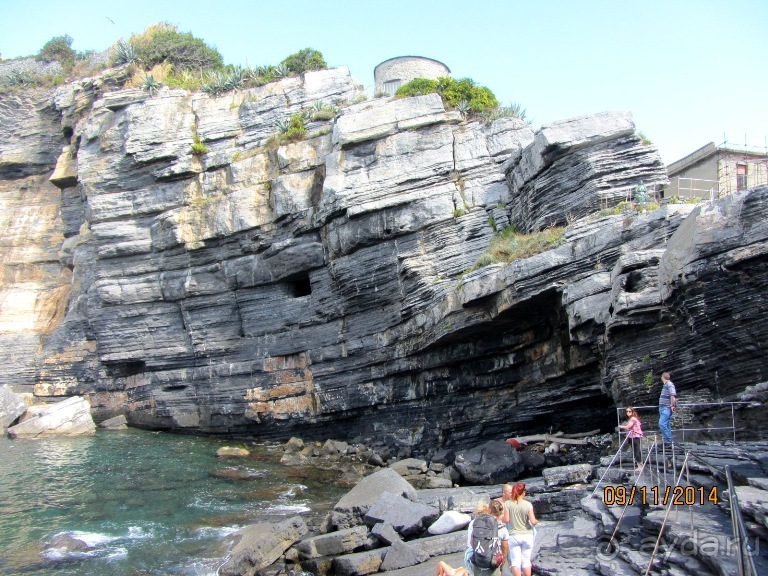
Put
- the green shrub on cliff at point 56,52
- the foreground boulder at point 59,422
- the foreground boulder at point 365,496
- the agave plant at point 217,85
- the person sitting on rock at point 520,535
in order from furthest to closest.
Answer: the green shrub on cliff at point 56,52 < the agave plant at point 217,85 < the foreground boulder at point 59,422 < the foreground boulder at point 365,496 < the person sitting on rock at point 520,535

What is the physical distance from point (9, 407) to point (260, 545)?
763 inches

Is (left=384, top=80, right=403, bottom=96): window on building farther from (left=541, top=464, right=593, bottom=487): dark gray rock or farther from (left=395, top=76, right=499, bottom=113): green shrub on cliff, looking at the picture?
(left=541, top=464, right=593, bottom=487): dark gray rock

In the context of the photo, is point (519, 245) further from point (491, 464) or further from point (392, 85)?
point (392, 85)

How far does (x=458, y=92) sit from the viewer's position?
976 inches

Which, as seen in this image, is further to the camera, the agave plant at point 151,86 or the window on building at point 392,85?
the window on building at point 392,85

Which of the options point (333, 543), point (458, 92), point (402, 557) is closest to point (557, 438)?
point (402, 557)

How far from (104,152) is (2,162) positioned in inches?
429

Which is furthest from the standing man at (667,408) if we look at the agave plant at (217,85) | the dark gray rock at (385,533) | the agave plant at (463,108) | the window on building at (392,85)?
the agave plant at (217,85)

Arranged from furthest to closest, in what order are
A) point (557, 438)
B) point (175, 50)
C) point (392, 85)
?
point (175, 50) < point (392, 85) < point (557, 438)

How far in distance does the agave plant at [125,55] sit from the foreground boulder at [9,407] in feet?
56.6

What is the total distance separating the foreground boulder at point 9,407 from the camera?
26.2 meters

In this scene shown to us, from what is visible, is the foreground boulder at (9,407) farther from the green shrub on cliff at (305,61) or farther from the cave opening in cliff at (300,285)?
the green shrub on cliff at (305,61)

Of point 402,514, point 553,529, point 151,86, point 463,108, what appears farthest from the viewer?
point 151,86

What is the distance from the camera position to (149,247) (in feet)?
89.8
